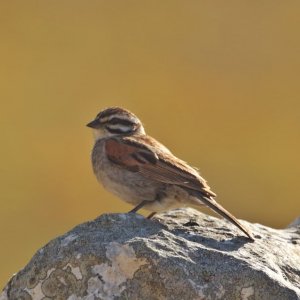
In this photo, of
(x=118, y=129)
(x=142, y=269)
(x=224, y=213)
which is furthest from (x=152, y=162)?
(x=142, y=269)

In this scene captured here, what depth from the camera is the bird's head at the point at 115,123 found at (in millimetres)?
6836

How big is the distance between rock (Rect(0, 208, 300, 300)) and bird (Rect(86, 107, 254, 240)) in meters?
0.85

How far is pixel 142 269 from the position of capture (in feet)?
15.6

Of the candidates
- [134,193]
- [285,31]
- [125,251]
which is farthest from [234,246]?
[285,31]

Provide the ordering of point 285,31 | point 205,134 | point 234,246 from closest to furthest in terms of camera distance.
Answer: point 234,246 → point 205,134 → point 285,31

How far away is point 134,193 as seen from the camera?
634 centimetres

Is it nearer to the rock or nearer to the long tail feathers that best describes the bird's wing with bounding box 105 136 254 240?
the long tail feathers

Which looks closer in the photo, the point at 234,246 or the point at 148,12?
the point at 234,246

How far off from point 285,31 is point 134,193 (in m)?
9.54

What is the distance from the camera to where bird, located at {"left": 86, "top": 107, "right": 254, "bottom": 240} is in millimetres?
6105

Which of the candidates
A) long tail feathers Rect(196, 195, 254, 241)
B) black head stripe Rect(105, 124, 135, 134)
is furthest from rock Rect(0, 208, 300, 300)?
black head stripe Rect(105, 124, 135, 134)

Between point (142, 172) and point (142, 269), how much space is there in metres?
1.60

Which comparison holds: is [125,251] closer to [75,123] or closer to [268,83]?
[75,123]

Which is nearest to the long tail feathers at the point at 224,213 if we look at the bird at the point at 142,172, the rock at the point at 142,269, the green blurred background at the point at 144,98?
the bird at the point at 142,172
